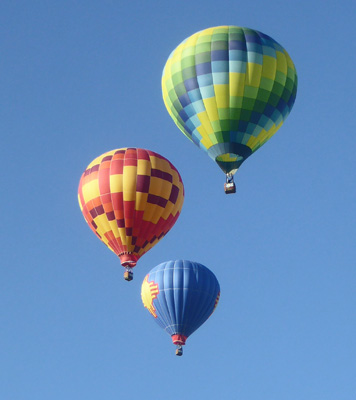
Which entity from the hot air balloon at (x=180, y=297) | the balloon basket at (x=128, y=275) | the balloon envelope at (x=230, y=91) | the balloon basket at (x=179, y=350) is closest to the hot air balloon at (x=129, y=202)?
the balloon basket at (x=128, y=275)

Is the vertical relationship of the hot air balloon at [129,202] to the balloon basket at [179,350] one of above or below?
above

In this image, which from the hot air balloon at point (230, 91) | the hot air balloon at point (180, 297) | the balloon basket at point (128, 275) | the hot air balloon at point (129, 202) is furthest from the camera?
the hot air balloon at point (180, 297)

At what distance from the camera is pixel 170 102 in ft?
113

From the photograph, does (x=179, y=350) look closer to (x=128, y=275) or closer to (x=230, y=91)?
(x=128, y=275)

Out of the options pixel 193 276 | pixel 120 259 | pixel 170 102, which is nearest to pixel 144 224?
pixel 120 259

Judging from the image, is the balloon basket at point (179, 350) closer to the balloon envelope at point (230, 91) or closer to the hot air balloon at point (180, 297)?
the hot air balloon at point (180, 297)

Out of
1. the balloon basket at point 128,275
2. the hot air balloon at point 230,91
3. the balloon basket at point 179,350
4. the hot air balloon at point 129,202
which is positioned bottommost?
the balloon basket at point 128,275

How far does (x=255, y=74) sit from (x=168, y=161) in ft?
15.4

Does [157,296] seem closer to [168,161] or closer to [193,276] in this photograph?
[193,276]

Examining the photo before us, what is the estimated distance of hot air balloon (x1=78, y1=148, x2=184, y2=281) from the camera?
34.8m

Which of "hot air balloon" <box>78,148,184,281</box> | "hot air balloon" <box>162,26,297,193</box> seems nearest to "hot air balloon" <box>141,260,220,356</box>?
"hot air balloon" <box>78,148,184,281</box>

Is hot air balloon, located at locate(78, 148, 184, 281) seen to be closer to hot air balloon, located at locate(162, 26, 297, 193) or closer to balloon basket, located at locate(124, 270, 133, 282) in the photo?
balloon basket, located at locate(124, 270, 133, 282)

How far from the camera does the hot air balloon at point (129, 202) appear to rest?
34812 millimetres

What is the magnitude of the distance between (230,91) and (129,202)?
15.0 feet
